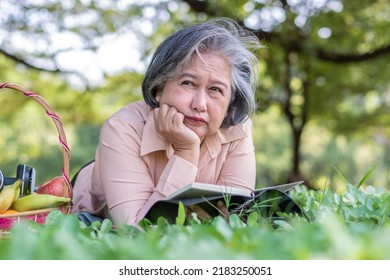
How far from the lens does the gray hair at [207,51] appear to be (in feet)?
9.25

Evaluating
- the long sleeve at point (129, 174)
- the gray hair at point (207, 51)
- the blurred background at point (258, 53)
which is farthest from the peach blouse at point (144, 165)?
the blurred background at point (258, 53)

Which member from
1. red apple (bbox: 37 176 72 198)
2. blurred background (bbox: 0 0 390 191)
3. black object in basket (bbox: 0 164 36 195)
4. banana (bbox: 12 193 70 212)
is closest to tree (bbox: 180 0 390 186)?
blurred background (bbox: 0 0 390 191)

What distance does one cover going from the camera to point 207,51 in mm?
2861

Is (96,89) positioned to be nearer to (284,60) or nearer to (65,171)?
(284,60)

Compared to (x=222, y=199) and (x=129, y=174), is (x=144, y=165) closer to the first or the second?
(x=129, y=174)

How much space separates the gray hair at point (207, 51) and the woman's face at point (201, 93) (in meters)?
0.04

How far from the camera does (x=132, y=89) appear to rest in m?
10.6

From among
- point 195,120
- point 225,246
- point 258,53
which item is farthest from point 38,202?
point 258,53

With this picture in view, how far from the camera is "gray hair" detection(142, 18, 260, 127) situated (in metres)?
2.82

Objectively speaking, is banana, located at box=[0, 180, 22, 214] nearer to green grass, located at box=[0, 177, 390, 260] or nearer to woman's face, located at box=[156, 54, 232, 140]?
woman's face, located at box=[156, 54, 232, 140]

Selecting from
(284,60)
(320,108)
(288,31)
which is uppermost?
(288,31)

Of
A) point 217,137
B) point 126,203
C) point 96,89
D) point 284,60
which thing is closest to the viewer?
point 126,203
